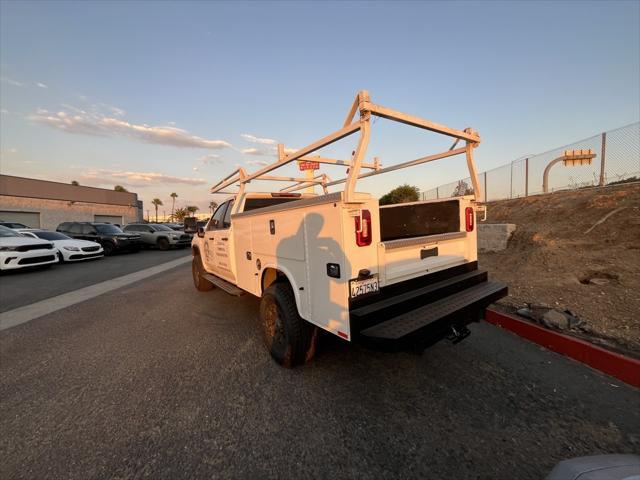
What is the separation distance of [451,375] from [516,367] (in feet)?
2.32

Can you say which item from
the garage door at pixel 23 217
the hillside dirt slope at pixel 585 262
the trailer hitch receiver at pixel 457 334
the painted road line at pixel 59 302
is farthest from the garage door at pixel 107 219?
the trailer hitch receiver at pixel 457 334

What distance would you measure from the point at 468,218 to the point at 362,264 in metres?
1.89

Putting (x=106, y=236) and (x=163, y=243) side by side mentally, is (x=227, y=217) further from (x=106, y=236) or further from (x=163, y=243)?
(x=163, y=243)

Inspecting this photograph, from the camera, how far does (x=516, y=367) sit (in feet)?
9.78

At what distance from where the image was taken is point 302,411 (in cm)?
243

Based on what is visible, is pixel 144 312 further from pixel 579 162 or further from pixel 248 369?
pixel 579 162

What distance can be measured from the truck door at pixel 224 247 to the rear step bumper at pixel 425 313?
2824mm

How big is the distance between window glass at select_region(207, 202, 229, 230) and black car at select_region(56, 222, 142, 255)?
39.9ft

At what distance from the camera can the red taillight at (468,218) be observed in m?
3.49

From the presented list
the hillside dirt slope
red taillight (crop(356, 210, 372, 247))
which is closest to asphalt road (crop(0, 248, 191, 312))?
red taillight (crop(356, 210, 372, 247))

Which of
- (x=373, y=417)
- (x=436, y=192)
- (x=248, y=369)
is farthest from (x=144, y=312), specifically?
(x=436, y=192)

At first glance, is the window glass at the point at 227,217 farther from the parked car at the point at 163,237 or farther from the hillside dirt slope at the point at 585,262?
the parked car at the point at 163,237

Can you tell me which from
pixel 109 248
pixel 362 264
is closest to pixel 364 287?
pixel 362 264

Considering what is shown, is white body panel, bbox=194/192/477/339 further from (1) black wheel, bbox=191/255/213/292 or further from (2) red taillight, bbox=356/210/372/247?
(1) black wheel, bbox=191/255/213/292
